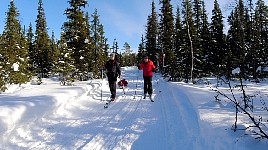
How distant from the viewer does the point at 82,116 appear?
32.1 feet

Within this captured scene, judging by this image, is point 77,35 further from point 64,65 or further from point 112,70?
point 112,70

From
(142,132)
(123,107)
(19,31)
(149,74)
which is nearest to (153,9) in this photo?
(19,31)

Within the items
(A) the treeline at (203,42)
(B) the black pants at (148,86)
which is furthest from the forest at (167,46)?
(B) the black pants at (148,86)

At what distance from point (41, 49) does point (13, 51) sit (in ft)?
50.7

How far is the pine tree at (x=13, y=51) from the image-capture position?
28.3 m

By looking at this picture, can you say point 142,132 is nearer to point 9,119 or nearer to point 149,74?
point 9,119

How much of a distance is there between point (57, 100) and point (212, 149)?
6634 millimetres

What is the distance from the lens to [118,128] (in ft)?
25.8

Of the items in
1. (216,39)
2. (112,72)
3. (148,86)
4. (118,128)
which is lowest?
(118,128)

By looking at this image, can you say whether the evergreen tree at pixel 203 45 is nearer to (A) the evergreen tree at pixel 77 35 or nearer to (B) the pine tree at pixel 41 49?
(A) the evergreen tree at pixel 77 35

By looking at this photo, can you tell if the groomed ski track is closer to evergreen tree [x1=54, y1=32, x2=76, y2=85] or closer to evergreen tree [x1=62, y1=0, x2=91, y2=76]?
evergreen tree [x1=54, y1=32, x2=76, y2=85]

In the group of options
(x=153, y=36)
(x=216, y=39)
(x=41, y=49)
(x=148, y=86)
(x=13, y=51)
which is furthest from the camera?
(x=153, y=36)

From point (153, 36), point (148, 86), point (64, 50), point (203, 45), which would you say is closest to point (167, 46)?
point (203, 45)

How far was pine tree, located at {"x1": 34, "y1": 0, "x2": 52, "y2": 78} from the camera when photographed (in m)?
46.8
